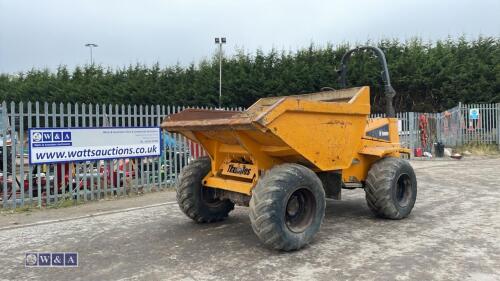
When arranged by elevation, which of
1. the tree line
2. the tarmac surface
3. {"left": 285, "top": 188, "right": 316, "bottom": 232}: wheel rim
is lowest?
the tarmac surface

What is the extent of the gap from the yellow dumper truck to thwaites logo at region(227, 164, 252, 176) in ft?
0.04

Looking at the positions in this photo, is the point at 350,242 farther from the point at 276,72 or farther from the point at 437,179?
the point at 276,72

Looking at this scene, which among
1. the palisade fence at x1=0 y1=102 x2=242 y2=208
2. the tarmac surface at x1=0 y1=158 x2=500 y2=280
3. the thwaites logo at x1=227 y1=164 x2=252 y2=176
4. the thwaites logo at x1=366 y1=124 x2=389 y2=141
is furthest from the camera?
the palisade fence at x1=0 y1=102 x2=242 y2=208

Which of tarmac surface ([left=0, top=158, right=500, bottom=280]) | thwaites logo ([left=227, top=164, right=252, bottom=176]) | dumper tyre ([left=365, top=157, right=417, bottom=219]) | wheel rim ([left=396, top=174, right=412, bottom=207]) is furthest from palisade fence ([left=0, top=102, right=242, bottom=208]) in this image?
wheel rim ([left=396, top=174, right=412, bottom=207])

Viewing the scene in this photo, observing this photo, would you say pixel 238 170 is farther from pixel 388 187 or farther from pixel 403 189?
pixel 403 189

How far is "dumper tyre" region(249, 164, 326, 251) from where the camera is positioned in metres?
4.98

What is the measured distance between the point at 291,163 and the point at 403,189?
7.94ft

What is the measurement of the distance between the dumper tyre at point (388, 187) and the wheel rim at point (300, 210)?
1453 millimetres

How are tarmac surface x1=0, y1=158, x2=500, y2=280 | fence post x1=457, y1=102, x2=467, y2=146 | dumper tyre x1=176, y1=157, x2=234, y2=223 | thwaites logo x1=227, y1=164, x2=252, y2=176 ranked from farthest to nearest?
fence post x1=457, y1=102, x2=467, y2=146 < dumper tyre x1=176, y1=157, x2=234, y2=223 < thwaites logo x1=227, y1=164, x2=252, y2=176 < tarmac surface x1=0, y1=158, x2=500, y2=280

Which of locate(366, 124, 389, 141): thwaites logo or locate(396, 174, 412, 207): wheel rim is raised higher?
locate(366, 124, 389, 141): thwaites logo

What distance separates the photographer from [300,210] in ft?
18.4

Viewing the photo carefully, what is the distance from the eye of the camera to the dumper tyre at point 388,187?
6520 millimetres

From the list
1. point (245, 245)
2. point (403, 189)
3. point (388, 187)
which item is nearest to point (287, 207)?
point (245, 245)

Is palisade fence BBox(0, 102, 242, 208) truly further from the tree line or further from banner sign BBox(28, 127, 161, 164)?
the tree line
